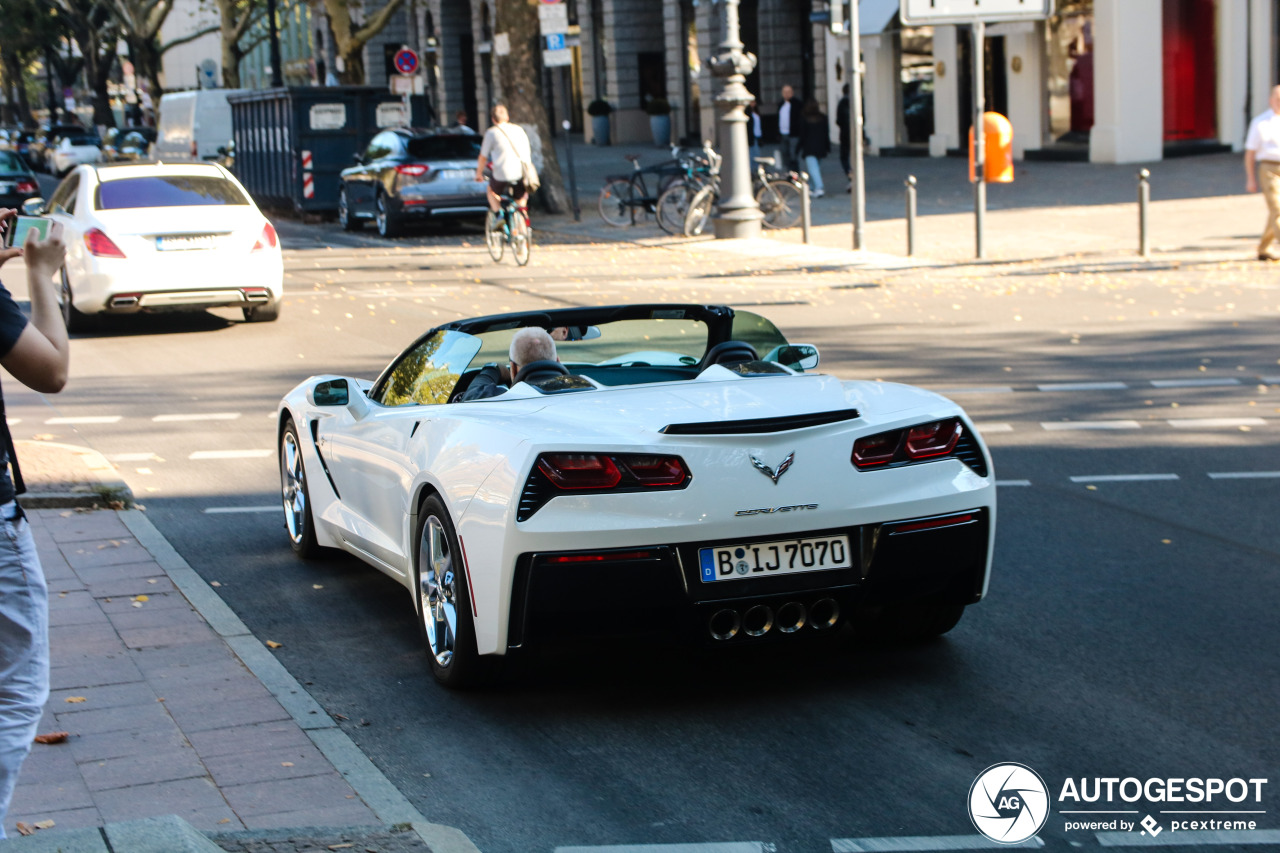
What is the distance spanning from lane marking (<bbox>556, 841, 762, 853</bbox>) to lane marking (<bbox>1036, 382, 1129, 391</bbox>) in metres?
7.48

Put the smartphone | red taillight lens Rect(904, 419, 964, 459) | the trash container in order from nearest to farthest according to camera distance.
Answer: the smartphone < red taillight lens Rect(904, 419, 964, 459) < the trash container

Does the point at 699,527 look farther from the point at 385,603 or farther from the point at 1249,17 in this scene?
the point at 1249,17

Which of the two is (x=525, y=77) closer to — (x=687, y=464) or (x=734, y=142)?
(x=734, y=142)

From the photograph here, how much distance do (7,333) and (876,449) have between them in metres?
2.56

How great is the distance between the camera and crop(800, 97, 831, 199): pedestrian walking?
90.4 ft

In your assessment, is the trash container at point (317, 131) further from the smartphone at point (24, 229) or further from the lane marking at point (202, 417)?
the smartphone at point (24, 229)

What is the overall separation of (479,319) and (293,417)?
1.40m

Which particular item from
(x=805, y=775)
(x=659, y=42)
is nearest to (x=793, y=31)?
(x=659, y=42)

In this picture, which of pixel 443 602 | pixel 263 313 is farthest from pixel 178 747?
pixel 263 313

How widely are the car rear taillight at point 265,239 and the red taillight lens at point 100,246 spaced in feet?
3.97

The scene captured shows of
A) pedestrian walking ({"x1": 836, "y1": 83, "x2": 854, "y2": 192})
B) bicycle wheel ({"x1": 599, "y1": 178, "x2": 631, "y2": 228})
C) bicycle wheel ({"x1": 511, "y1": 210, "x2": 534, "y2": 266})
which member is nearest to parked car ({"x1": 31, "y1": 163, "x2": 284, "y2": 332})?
bicycle wheel ({"x1": 511, "y1": 210, "x2": 534, "y2": 266})

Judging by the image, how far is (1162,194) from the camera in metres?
25.0

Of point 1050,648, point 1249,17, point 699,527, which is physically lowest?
point 1050,648

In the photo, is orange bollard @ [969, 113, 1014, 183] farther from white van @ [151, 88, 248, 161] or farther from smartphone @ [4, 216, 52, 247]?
white van @ [151, 88, 248, 161]
